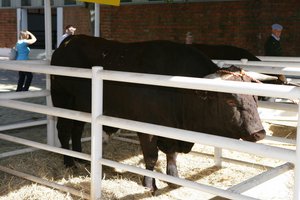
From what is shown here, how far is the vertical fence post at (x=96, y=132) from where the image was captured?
359 centimetres

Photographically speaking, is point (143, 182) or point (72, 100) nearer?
point (143, 182)

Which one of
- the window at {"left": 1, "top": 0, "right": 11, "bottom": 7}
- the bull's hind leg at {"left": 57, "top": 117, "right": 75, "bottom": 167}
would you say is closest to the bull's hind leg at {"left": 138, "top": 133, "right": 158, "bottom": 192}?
the bull's hind leg at {"left": 57, "top": 117, "right": 75, "bottom": 167}

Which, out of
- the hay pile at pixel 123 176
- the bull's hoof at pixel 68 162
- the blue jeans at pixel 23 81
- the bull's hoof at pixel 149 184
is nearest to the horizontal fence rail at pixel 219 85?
the hay pile at pixel 123 176

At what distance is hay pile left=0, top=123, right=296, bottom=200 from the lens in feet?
14.2

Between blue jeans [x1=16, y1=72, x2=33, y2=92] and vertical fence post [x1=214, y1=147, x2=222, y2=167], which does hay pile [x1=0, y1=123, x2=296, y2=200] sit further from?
blue jeans [x1=16, y1=72, x2=33, y2=92]

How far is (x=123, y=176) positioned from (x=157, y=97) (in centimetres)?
125

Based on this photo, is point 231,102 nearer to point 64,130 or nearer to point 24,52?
point 64,130

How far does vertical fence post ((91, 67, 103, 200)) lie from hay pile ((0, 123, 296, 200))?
27 cm

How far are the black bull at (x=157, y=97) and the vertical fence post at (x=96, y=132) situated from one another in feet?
2.86

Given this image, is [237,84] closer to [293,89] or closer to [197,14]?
[293,89]

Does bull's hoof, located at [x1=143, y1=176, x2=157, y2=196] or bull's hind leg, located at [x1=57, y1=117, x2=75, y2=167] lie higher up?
bull's hind leg, located at [x1=57, y1=117, x2=75, y2=167]

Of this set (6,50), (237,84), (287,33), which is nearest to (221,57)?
(237,84)

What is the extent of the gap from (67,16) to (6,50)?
12.4ft

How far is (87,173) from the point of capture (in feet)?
17.7
